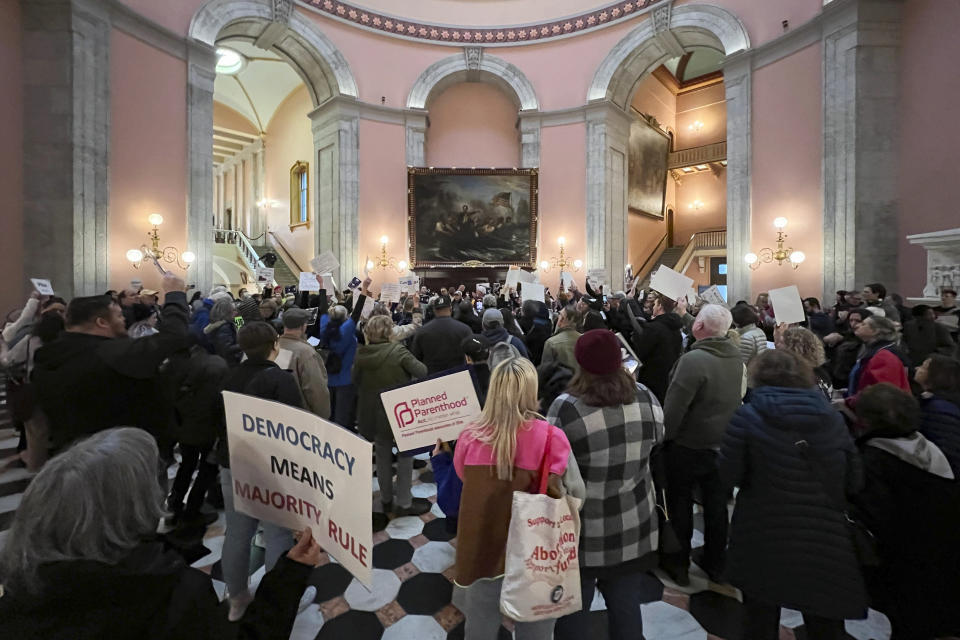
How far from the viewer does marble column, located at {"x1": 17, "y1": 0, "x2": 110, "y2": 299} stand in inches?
328

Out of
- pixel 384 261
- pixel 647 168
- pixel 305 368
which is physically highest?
pixel 647 168

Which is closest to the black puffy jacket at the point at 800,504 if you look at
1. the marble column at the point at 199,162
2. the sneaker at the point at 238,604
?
the sneaker at the point at 238,604

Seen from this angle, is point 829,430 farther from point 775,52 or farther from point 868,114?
point 775,52

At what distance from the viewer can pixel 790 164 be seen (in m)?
10.8

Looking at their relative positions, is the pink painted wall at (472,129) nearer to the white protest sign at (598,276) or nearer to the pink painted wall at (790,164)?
the pink painted wall at (790,164)

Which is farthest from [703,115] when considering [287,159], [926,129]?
[287,159]

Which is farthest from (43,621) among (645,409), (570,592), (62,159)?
(62,159)

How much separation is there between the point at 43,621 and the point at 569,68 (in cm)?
1701

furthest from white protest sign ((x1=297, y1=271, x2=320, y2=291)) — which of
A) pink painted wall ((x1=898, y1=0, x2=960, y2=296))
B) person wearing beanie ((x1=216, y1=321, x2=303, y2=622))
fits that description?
pink painted wall ((x1=898, y1=0, x2=960, y2=296))

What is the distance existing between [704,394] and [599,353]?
121cm

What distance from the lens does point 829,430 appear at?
1790mm

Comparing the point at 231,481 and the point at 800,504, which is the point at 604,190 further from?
the point at 231,481

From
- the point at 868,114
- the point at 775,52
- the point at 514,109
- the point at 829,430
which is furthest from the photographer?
the point at 514,109

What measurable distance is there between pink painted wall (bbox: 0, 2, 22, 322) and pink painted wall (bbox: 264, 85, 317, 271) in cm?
863
